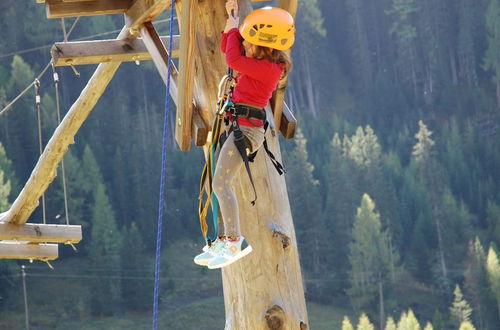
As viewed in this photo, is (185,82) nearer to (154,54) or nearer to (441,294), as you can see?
(154,54)

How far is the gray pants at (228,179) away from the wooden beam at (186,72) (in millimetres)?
486

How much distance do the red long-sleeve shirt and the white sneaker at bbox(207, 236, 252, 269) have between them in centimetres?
60

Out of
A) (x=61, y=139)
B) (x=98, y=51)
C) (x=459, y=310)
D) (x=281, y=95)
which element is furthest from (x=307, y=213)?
(x=281, y=95)

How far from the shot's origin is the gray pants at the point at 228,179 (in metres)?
6.00

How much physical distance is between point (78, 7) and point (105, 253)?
5286 centimetres

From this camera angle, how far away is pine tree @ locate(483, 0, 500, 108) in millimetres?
75750

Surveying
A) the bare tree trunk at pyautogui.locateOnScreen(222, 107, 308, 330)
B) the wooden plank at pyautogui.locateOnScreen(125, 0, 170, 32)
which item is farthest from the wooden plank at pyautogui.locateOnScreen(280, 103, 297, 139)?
the wooden plank at pyautogui.locateOnScreen(125, 0, 170, 32)

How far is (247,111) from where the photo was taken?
6.01m

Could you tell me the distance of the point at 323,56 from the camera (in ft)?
265

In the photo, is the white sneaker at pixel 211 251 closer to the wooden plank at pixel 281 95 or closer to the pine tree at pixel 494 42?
the wooden plank at pixel 281 95

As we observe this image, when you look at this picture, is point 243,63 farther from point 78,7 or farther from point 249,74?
point 78,7

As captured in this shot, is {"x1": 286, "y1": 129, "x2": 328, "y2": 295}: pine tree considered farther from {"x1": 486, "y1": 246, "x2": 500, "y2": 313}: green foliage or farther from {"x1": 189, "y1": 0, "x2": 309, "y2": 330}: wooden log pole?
{"x1": 189, "y1": 0, "x2": 309, "y2": 330}: wooden log pole

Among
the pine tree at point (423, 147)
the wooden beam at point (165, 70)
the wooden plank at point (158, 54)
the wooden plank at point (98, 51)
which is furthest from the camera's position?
the pine tree at point (423, 147)

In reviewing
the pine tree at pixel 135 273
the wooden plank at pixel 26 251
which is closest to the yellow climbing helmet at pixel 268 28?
the wooden plank at pixel 26 251
